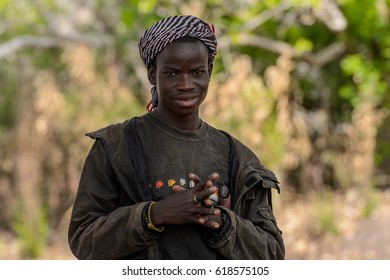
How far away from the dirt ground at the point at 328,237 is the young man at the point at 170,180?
17.4 ft

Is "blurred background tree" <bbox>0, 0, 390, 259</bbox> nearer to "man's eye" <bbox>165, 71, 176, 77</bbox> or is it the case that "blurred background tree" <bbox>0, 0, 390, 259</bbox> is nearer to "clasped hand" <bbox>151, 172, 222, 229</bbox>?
"man's eye" <bbox>165, 71, 176, 77</bbox>

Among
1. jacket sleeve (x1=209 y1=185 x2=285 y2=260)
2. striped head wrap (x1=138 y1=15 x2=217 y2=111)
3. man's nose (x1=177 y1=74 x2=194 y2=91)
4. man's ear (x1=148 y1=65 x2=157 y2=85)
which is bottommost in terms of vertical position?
jacket sleeve (x1=209 y1=185 x2=285 y2=260)

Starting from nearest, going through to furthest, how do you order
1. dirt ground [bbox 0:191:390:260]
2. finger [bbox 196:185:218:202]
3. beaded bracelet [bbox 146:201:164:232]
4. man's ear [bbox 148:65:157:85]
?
finger [bbox 196:185:218:202]
beaded bracelet [bbox 146:201:164:232]
man's ear [bbox 148:65:157:85]
dirt ground [bbox 0:191:390:260]

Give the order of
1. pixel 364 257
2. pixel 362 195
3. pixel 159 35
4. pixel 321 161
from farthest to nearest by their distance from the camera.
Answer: pixel 321 161 < pixel 362 195 < pixel 364 257 < pixel 159 35

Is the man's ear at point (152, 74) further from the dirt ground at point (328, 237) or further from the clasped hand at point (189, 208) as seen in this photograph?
the dirt ground at point (328, 237)

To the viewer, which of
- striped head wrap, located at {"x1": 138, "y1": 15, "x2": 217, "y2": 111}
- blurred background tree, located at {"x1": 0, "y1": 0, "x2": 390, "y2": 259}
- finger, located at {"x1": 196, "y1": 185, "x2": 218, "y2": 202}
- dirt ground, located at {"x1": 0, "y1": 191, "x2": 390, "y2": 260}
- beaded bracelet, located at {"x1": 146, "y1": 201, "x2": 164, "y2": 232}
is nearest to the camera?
finger, located at {"x1": 196, "y1": 185, "x2": 218, "y2": 202}

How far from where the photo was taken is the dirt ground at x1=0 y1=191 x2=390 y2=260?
730 centimetres

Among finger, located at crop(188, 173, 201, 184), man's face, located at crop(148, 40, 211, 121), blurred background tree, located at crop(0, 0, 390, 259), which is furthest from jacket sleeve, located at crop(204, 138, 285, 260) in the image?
blurred background tree, located at crop(0, 0, 390, 259)

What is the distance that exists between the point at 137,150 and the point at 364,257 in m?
5.57

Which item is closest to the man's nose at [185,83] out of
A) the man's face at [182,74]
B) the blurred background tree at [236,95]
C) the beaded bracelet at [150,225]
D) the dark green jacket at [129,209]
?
the man's face at [182,74]

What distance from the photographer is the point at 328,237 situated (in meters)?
7.62

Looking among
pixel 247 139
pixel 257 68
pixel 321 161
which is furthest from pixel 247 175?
pixel 257 68
